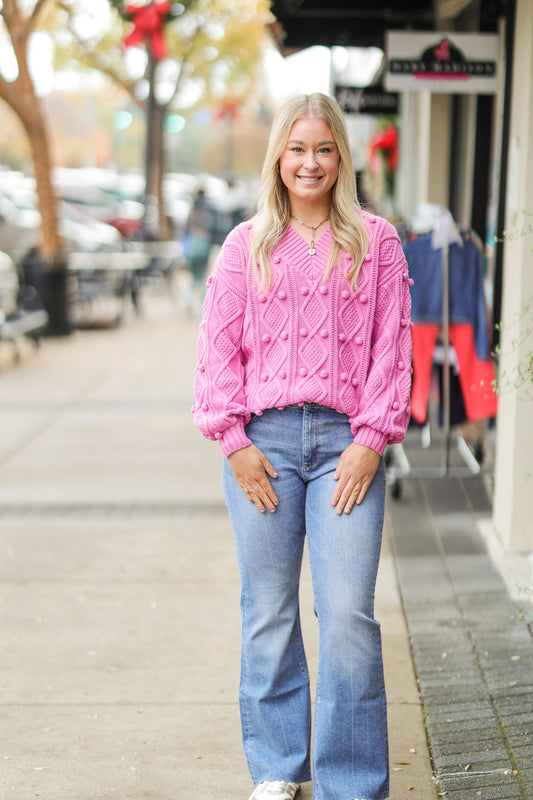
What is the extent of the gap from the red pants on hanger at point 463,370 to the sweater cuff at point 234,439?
3271 mm

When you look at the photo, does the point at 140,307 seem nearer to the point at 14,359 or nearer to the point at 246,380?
the point at 14,359

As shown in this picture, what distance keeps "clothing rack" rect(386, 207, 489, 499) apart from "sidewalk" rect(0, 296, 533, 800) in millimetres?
149

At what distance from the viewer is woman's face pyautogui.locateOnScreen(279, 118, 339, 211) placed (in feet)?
9.36

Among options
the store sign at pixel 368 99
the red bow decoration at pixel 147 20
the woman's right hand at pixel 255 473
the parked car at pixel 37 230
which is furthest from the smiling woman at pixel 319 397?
the parked car at pixel 37 230

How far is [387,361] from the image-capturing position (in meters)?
2.88

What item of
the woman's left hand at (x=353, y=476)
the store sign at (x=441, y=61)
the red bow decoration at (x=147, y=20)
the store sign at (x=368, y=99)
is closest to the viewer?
the woman's left hand at (x=353, y=476)

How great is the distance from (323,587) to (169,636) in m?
1.82

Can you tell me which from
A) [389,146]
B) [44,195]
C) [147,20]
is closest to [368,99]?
[389,146]

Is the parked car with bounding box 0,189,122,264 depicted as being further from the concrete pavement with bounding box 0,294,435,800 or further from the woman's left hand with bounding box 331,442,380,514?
the woman's left hand with bounding box 331,442,380,514

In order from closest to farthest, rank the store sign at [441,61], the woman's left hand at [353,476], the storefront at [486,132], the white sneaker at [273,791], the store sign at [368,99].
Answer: the woman's left hand at [353,476]
the white sneaker at [273,791]
the storefront at [486,132]
the store sign at [441,61]
the store sign at [368,99]

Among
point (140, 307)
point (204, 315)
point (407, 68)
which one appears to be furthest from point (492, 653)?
point (140, 307)

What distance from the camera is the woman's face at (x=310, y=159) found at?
2.85 m

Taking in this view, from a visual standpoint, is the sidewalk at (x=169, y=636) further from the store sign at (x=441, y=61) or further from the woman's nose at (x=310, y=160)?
the store sign at (x=441, y=61)

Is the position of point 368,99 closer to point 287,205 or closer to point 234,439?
point 287,205
